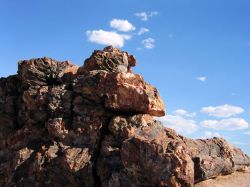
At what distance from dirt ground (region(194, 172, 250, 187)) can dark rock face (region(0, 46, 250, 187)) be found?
508mm

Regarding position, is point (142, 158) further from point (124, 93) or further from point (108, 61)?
point (108, 61)

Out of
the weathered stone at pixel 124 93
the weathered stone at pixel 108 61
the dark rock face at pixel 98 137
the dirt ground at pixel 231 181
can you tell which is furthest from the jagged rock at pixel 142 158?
the weathered stone at pixel 108 61

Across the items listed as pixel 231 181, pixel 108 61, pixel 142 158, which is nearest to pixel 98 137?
pixel 142 158

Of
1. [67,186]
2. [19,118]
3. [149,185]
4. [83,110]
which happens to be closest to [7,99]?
[19,118]

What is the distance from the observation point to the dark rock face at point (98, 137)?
24109 millimetres

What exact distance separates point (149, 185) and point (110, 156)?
362 cm

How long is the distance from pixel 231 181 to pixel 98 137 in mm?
10780

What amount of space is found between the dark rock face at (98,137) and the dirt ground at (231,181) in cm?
51

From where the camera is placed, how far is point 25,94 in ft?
103

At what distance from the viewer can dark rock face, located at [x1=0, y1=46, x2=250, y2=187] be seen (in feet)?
79.1

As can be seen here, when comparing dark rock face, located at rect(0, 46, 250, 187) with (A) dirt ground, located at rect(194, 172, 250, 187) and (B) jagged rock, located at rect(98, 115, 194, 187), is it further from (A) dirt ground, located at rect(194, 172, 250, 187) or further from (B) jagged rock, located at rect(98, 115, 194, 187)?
(A) dirt ground, located at rect(194, 172, 250, 187)

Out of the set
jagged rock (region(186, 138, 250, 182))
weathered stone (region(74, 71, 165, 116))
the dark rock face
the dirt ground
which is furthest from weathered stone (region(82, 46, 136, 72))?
the dirt ground

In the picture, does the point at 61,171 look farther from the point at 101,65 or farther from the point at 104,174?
the point at 101,65

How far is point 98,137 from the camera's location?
27.8 metres
